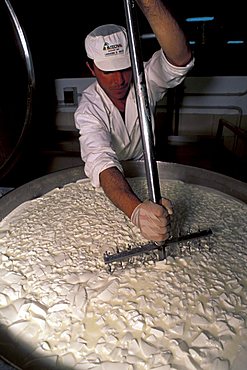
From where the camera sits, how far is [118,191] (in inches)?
47.2

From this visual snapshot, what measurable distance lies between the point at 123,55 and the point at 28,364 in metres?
1.15

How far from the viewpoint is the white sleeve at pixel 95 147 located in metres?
1.32

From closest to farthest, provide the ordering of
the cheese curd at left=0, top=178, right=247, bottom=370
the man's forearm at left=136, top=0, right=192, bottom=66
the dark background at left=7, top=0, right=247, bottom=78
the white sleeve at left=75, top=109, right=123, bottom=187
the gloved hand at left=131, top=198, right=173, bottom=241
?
the cheese curd at left=0, top=178, right=247, bottom=370 → the gloved hand at left=131, top=198, right=173, bottom=241 → the man's forearm at left=136, top=0, right=192, bottom=66 → the white sleeve at left=75, top=109, right=123, bottom=187 → the dark background at left=7, top=0, right=247, bottom=78

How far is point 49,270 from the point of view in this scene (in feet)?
3.69

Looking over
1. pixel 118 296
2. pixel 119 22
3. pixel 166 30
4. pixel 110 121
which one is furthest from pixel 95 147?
pixel 119 22

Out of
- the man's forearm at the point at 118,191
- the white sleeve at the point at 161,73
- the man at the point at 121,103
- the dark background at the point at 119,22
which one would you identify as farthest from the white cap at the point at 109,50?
the dark background at the point at 119,22

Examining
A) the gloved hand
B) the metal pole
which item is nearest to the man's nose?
the metal pole

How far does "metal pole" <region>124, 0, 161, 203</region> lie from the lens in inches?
34.6

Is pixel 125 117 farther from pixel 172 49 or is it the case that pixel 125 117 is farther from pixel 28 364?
pixel 28 364

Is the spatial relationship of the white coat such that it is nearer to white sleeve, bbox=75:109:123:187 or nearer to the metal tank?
white sleeve, bbox=75:109:123:187

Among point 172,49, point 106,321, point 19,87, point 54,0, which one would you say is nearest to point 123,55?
point 172,49

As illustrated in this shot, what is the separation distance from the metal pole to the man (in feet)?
0.26

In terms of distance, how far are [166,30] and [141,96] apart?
35 centimetres

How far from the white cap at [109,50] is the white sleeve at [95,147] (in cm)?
23
